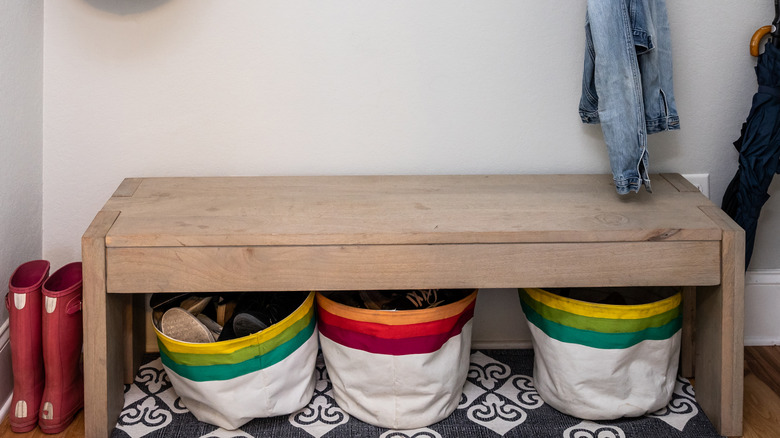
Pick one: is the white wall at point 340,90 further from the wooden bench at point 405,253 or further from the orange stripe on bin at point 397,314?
the orange stripe on bin at point 397,314

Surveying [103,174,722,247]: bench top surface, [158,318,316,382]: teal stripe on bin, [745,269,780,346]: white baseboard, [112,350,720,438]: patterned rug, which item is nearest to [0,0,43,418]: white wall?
[103,174,722,247]: bench top surface

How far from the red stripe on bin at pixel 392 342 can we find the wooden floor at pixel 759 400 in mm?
684

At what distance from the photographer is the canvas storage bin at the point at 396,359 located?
175cm

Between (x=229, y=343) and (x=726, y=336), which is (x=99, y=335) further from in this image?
(x=726, y=336)

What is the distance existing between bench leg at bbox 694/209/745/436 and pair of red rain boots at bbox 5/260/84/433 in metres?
1.54

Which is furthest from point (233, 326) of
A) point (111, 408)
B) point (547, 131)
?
point (547, 131)

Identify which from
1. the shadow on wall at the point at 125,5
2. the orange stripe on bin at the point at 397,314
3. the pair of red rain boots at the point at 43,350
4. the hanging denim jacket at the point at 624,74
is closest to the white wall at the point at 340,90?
the shadow on wall at the point at 125,5

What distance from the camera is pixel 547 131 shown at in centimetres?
209

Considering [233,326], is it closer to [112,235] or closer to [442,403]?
[112,235]

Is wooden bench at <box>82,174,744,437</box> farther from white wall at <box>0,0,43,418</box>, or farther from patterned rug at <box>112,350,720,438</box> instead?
white wall at <box>0,0,43,418</box>

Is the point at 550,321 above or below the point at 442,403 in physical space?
above

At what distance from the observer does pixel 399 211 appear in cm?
178

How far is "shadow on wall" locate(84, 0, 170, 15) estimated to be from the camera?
196 cm

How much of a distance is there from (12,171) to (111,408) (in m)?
0.66
